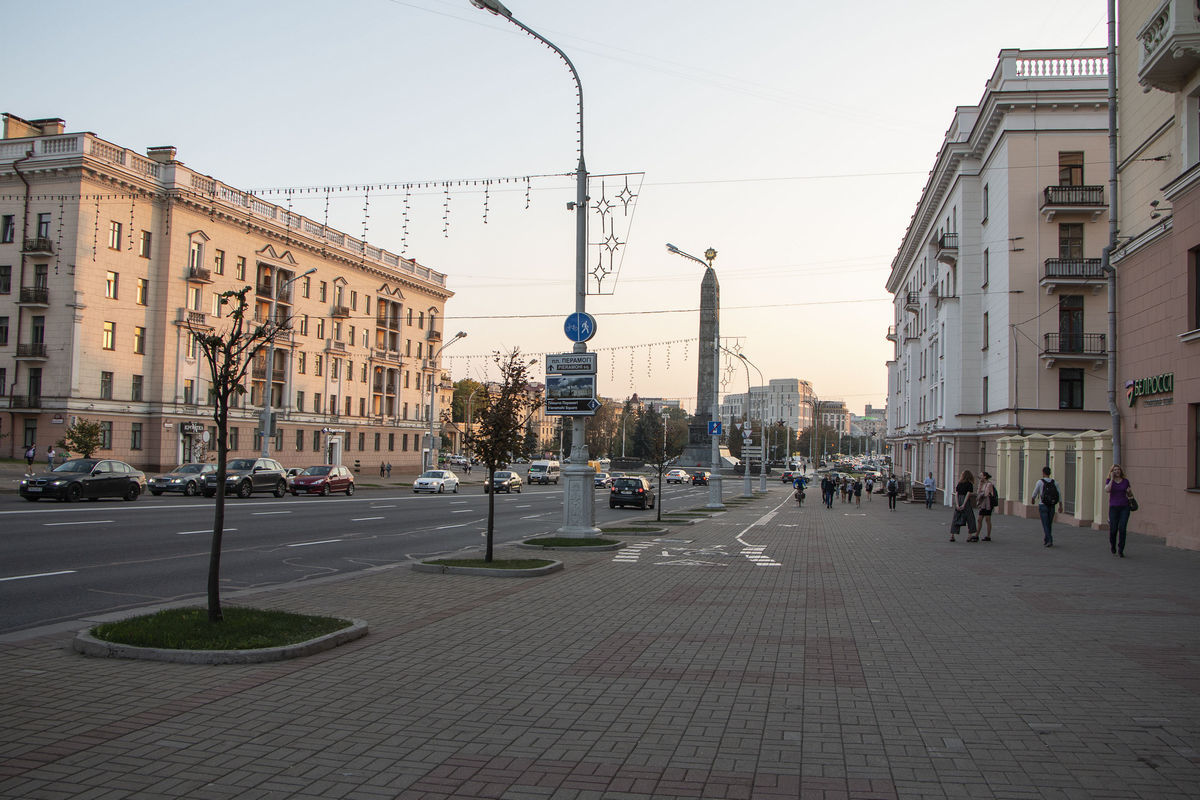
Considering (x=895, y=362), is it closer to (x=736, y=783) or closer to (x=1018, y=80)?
(x=1018, y=80)

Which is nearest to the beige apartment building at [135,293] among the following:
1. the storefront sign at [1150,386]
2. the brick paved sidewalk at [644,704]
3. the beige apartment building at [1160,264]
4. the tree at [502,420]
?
the tree at [502,420]

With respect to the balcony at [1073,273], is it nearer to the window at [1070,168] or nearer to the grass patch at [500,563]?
the window at [1070,168]

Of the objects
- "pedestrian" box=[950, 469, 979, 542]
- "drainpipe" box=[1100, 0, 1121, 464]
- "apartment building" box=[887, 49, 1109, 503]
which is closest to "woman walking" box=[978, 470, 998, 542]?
"pedestrian" box=[950, 469, 979, 542]

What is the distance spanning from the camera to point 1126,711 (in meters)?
6.20

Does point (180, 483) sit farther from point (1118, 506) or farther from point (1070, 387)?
point (1070, 387)

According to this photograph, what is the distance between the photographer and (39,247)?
4531 centimetres

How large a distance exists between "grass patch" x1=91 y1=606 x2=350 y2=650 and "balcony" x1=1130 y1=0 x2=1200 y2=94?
1928cm

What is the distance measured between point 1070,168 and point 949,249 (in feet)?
31.6

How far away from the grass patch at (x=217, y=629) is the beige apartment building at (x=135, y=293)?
3142cm

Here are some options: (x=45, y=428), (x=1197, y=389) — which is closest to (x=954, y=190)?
(x=1197, y=389)

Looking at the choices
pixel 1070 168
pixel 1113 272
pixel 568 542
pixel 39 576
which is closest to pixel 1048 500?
pixel 1113 272

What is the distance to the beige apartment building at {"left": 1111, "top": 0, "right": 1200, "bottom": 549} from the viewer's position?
18422 millimetres

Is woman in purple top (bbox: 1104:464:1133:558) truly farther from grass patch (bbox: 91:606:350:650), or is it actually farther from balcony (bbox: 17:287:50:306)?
balcony (bbox: 17:287:50:306)

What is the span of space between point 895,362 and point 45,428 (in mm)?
71953
